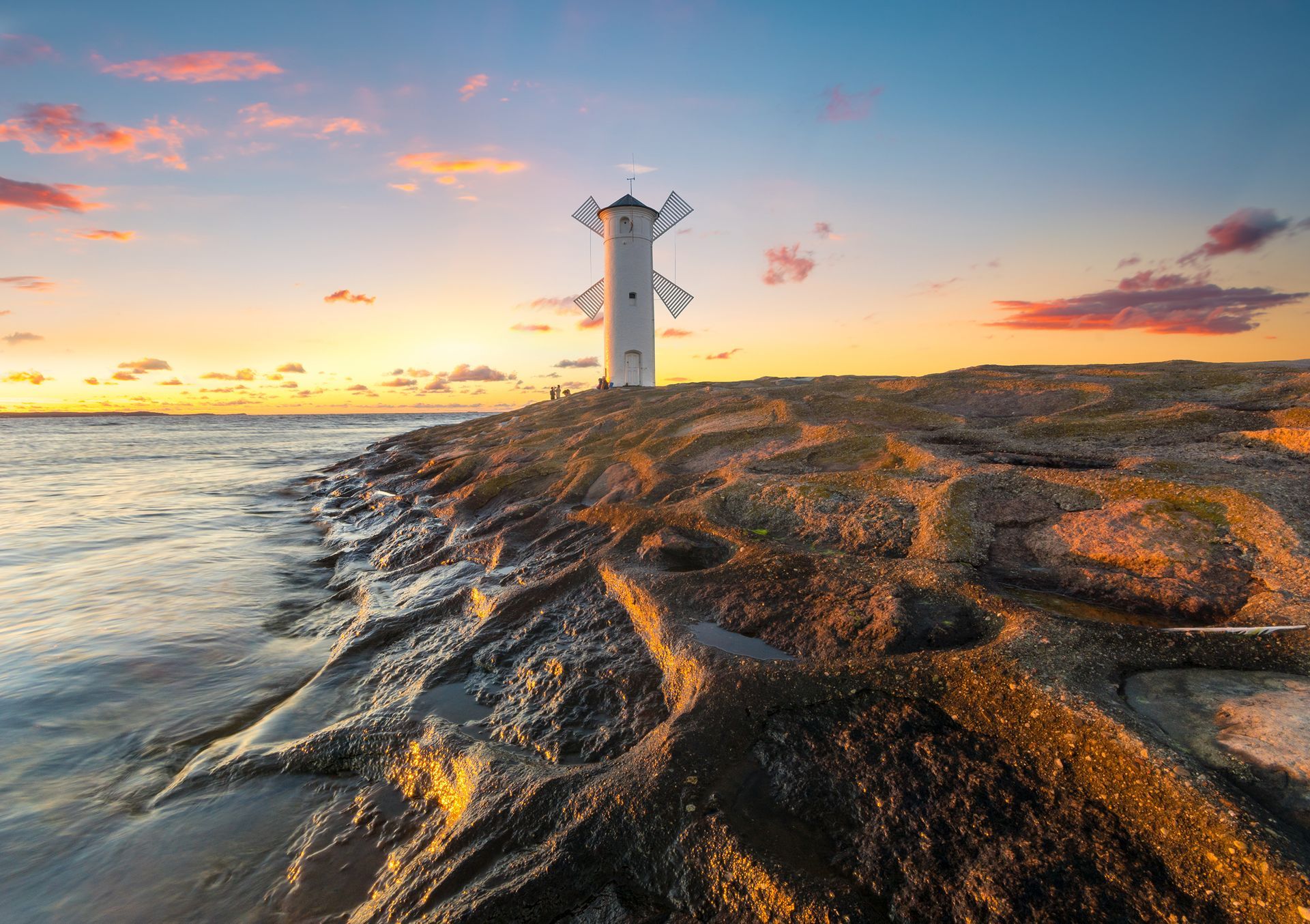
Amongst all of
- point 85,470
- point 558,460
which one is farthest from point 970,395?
point 85,470

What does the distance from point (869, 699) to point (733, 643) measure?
1062 mm

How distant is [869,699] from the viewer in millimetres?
3193

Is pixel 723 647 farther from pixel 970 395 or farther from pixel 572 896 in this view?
pixel 970 395

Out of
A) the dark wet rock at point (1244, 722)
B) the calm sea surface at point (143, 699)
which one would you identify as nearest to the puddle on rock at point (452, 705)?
the calm sea surface at point (143, 699)

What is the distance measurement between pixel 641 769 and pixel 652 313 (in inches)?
1273

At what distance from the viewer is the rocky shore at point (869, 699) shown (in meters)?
2.30

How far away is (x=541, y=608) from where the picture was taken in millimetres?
5492

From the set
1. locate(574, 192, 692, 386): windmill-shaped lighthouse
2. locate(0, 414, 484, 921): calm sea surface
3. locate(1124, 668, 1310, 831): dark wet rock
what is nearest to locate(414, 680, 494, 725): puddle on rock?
locate(0, 414, 484, 921): calm sea surface

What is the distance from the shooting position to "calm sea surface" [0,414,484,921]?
10.9 ft

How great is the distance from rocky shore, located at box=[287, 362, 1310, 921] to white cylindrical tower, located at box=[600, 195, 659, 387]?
2581 centimetres

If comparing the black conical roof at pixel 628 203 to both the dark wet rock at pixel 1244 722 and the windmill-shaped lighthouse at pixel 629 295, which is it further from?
the dark wet rock at pixel 1244 722

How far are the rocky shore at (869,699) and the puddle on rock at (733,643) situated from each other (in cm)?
3

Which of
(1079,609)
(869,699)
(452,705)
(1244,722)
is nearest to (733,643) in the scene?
(869,699)

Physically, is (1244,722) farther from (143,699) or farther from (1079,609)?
(143,699)
